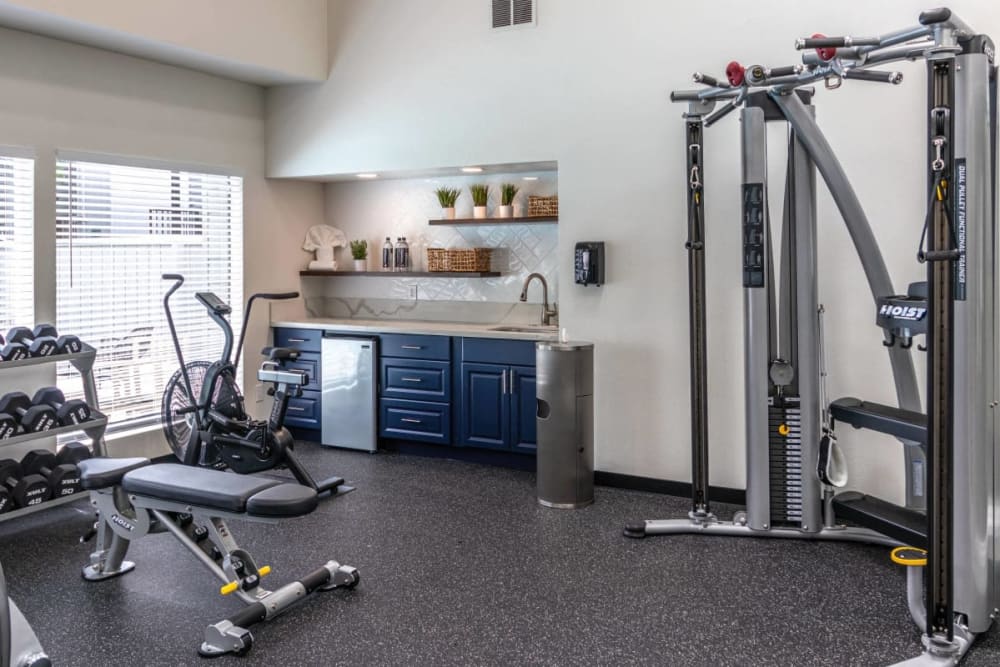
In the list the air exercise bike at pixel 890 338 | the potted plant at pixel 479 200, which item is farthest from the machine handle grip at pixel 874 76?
the potted plant at pixel 479 200

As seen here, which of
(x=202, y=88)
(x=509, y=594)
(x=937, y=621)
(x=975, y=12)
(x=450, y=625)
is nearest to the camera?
(x=937, y=621)

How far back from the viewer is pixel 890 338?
3223 mm

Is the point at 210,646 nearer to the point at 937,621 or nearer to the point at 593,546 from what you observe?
the point at 593,546

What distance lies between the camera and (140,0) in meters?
4.41

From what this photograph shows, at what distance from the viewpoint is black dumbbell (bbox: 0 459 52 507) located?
3914 millimetres

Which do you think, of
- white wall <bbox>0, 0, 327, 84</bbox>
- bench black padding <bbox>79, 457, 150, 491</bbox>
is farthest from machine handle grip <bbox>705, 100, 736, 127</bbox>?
white wall <bbox>0, 0, 327, 84</bbox>

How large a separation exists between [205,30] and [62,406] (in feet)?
8.06

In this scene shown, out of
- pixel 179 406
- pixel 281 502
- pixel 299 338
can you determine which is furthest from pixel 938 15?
pixel 299 338

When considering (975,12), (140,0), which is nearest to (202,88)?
(140,0)

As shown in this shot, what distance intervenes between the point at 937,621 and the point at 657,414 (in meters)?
2.10

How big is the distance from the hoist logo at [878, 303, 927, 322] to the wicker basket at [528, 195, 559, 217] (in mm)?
2578

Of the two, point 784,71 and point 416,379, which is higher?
point 784,71

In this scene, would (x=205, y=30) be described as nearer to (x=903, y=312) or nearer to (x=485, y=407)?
(x=485, y=407)

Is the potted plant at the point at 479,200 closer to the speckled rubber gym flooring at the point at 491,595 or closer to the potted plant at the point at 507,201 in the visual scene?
the potted plant at the point at 507,201
